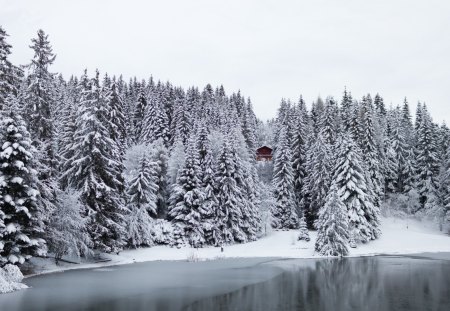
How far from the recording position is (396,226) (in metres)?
67.1

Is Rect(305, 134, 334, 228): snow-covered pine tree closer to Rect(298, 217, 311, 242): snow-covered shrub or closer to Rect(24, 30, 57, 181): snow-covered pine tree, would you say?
Rect(298, 217, 311, 242): snow-covered shrub

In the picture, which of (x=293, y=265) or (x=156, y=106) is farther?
(x=156, y=106)

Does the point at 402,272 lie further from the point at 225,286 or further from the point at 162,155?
the point at 162,155

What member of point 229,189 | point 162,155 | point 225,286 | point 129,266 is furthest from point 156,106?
point 225,286

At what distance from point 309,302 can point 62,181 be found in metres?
28.7

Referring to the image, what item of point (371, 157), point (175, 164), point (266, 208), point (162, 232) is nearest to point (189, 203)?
point (162, 232)

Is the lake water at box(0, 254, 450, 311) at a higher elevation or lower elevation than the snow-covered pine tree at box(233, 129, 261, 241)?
lower

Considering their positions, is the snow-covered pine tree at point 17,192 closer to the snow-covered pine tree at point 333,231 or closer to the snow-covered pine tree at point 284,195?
the snow-covered pine tree at point 333,231

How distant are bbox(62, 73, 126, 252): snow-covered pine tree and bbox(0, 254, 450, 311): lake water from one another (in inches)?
141

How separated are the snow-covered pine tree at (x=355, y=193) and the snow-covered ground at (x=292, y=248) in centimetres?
223

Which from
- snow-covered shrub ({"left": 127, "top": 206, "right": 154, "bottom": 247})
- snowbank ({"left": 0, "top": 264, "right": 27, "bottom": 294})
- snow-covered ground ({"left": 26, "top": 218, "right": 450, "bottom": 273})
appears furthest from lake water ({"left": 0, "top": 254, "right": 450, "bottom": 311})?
snow-covered shrub ({"left": 127, "top": 206, "right": 154, "bottom": 247})

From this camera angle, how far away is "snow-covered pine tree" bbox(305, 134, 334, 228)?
63.0 m

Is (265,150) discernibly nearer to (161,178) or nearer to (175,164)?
(175,164)

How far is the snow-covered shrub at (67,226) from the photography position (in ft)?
112
